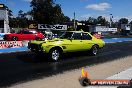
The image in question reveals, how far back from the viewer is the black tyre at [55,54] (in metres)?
13.9

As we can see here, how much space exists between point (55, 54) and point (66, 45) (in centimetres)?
90

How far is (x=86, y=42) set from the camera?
16.0 m

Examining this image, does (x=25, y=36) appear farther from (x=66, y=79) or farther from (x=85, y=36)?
(x=66, y=79)

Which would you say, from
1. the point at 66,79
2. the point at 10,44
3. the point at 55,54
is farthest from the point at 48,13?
the point at 66,79

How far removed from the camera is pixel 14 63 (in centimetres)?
1325

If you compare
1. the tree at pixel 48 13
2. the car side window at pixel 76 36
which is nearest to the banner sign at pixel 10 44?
the car side window at pixel 76 36

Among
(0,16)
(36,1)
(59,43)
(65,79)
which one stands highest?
(36,1)

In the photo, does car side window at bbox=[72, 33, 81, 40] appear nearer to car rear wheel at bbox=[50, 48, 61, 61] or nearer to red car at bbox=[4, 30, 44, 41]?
car rear wheel at bbox=[50, 48, 61, 61]

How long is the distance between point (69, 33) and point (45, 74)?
5.16m

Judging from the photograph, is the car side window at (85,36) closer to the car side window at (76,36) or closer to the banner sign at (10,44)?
the car side window at (76,36)

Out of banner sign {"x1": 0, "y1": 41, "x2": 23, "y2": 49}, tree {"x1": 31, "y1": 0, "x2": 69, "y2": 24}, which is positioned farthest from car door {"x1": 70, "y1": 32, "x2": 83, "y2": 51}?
tree {"x1": 31, "y1": 0, "x2": 69, "y2": 24}

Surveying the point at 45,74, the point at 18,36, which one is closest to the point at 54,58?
the point at 45,74

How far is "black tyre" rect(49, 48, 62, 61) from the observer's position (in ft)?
45.6

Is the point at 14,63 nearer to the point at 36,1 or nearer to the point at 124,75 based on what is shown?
the point at 124,75
